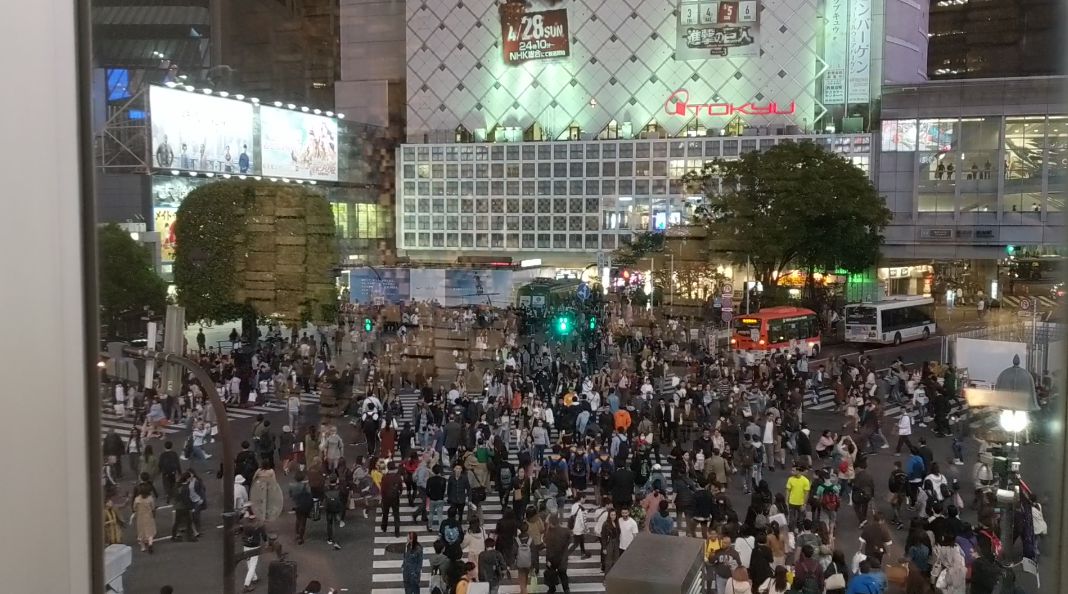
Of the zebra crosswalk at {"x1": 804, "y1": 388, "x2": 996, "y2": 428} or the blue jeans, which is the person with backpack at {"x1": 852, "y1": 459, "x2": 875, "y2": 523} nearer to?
the zebra crosswalk at {"x1": 804, "y1": 388, "x2": 996, "y2": 428}

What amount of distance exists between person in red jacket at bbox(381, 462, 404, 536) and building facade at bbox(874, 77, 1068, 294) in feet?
7.67

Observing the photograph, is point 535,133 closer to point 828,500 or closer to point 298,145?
point 298,145

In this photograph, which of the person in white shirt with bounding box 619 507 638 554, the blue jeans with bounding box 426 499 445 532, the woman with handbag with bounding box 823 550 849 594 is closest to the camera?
the person in white shirt with bounding box 619 507 638 554

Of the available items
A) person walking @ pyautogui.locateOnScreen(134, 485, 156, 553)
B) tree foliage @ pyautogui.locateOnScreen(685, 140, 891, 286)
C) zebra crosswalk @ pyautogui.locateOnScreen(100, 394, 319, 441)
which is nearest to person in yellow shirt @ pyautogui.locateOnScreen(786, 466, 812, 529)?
tree foliage @ pyautogui.locateOnScreen(685, 140, 891, 286)

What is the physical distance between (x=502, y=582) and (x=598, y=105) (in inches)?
88.6

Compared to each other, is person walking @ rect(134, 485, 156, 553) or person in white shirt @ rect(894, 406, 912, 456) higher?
person walking @ rect(134, 485, 156, 553)

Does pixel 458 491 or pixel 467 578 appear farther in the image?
pixel 458 491

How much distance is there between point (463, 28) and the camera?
3.33 metres

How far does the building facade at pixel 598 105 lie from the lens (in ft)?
10.3

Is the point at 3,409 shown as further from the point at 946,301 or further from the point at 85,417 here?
the point at 946,301

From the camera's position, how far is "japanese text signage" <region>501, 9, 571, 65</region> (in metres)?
3.35

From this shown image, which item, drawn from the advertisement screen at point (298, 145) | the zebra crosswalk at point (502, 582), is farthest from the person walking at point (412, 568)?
the advertisement screen at point (298, 145)

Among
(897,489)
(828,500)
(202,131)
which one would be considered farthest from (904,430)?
(202,131)

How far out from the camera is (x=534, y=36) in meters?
3.49
